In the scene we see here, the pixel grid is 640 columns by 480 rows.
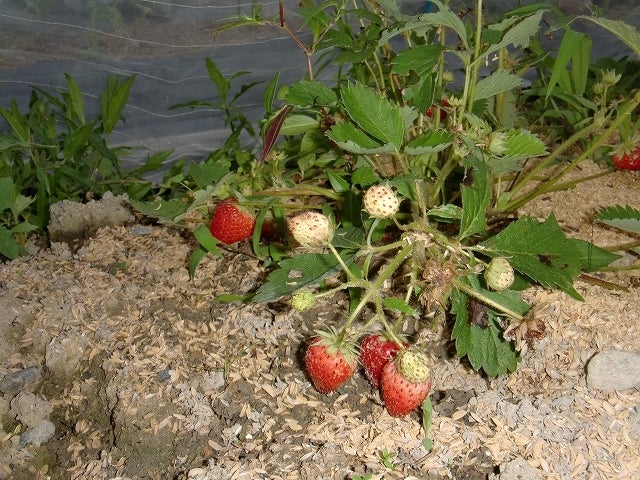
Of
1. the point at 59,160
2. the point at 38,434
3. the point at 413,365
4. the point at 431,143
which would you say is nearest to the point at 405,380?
the point at 413,365

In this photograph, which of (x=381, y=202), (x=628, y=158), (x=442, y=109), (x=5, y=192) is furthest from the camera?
(x=5, y=192)

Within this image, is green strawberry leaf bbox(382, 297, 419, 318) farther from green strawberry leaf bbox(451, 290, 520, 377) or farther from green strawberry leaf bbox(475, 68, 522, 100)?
green strawberry leaf bbox(475, 68, 522, 100)

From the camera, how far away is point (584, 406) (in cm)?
80

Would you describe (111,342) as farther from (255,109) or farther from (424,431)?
(255,109)

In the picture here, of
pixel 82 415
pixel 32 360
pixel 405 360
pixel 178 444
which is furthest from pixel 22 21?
pixel 405 360

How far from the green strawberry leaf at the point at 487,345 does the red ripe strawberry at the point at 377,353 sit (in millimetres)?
99

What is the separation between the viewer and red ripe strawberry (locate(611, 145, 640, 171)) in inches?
41.8

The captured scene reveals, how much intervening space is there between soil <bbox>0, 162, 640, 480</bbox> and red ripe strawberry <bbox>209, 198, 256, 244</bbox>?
0.10 metres

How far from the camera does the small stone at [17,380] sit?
3.17ft

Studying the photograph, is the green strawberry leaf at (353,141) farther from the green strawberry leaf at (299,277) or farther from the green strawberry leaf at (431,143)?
the green strawberry leaf at (299,277)

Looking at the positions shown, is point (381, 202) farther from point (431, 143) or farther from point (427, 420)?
point (427, 420)

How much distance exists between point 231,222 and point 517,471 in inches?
21.0

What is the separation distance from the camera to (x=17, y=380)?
971 millimetres

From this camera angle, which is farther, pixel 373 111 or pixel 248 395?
pixel 248 395
